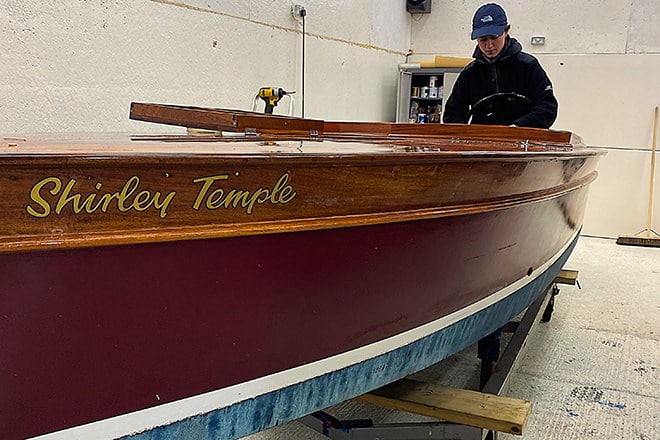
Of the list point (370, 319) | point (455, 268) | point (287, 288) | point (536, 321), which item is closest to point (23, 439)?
point (287, 288)

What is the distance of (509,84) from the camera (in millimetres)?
3154

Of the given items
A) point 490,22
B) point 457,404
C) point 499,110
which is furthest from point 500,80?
point 457,404

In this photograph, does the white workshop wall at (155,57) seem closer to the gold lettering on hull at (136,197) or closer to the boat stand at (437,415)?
the gold lettering on hull at (136,197)

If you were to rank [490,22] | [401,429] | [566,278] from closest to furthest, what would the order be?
[401,429]
[490,22]
[566,278]

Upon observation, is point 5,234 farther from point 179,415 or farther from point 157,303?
point 179,415

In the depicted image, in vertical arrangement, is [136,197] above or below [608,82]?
below

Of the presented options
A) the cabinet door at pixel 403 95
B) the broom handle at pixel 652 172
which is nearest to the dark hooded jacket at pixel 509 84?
the cabinet door at pixel 403 95

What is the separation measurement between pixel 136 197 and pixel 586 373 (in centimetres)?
213

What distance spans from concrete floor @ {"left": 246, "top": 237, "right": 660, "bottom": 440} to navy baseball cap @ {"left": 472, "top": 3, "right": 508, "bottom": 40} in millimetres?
1461

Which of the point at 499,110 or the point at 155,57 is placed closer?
the point at 155,57

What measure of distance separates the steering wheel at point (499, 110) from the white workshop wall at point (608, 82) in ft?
8.97

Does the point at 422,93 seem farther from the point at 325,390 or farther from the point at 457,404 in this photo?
the point at 325,390

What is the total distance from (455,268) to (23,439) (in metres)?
1.06

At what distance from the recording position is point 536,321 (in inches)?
101
